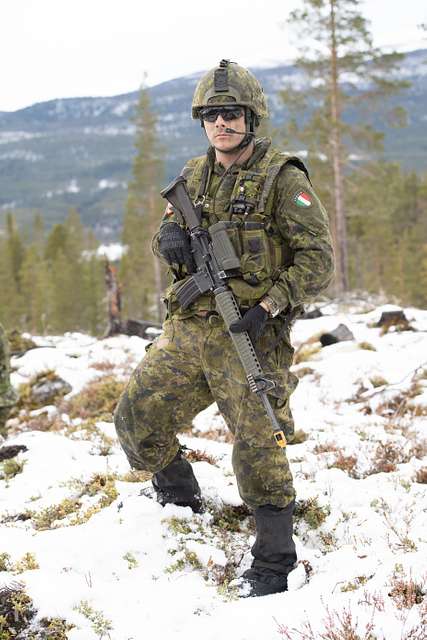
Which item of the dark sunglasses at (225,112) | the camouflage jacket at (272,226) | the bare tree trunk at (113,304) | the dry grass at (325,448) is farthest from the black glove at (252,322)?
the bare tree trunk at (113,304)

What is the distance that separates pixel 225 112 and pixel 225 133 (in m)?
0.13

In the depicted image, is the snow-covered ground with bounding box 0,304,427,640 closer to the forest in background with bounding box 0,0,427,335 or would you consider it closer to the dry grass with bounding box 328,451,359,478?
the dry grass with bounding box 328,451,359,478

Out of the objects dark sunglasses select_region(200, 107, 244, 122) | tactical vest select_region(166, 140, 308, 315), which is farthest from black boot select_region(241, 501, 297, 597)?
dark sunglasses select_region(200, 107, 244, 122)

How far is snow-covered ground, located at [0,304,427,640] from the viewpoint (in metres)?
3.24

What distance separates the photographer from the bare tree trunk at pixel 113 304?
47.8ft

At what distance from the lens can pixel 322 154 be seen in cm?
2281

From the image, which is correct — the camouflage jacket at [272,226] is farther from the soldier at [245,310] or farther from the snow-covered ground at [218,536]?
the snow-covered ground at [218,536]

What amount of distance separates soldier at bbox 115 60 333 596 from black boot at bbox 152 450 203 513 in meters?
0.35

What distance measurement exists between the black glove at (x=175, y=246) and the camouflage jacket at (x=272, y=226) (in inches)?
7.8

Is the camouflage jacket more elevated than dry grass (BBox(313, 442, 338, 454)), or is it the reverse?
the camouflage jacket

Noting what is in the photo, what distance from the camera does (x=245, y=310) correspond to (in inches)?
163

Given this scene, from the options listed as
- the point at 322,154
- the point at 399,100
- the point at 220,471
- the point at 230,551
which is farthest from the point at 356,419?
the point at 399,100

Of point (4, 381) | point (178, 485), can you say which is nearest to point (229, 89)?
point (178, 485)

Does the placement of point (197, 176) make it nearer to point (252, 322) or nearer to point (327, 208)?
point (252, 322)
